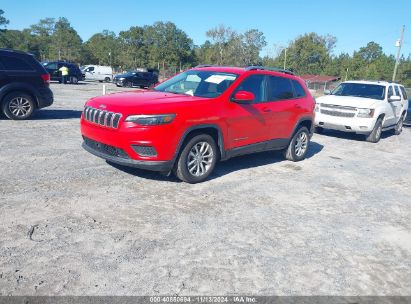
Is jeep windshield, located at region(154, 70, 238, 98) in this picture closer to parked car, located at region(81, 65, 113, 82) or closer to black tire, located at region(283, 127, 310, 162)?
black tire, located at region(283, 127, 310, 162)

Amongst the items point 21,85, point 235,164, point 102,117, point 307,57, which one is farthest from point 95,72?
point 307,57

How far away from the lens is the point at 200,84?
6102 millimetres

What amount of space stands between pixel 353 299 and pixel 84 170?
4.36m

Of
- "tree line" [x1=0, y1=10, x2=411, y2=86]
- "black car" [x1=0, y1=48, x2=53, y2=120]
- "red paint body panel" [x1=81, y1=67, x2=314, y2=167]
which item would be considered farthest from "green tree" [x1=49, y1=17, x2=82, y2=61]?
"red paint body panel" [x1=81, y1=67, x2=314, y2=167]

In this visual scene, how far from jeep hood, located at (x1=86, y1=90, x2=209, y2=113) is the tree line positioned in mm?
71664

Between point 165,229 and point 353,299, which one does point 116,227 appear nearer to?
point 165,229

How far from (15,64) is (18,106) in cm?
111

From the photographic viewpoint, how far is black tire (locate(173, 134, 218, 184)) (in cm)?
533

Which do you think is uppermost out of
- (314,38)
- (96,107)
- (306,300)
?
(314,38)

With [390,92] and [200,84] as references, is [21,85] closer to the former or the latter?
[200,84]

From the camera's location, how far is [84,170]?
5766mm

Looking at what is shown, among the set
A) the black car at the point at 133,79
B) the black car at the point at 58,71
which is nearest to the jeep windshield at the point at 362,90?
the black car at the point at 58,71

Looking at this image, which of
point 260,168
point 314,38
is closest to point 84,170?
point 260,168

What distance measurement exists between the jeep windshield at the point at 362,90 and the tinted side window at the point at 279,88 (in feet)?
17.9
